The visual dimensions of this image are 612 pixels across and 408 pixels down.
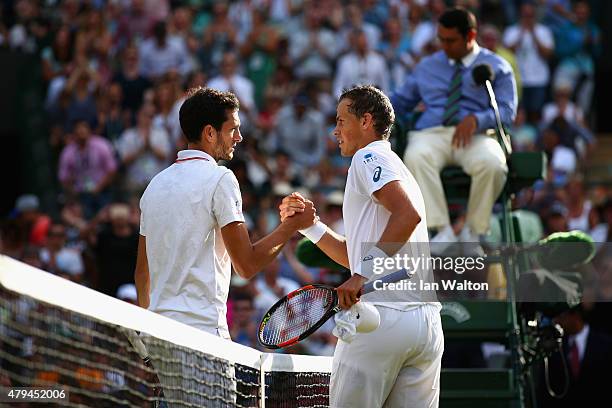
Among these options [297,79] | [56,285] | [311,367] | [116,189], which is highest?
[297,79]

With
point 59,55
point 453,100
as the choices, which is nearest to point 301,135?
point 59,55

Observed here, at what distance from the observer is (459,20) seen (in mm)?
8867

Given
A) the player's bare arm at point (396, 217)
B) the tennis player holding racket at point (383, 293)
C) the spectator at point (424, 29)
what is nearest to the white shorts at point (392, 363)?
the tennis player holding racket at point (383, 293)

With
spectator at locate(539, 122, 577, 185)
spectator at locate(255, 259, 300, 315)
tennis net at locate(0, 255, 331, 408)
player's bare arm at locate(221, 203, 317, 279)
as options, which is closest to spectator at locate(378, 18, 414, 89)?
spectator at locate(539, 122, 577, 185)

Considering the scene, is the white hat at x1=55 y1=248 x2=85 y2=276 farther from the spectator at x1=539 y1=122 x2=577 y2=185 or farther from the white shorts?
the white shorts

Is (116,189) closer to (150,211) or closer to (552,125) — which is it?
(552,125)

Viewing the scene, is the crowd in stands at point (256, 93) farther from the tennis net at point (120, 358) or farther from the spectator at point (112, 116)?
the tennis net at point (120, 358)

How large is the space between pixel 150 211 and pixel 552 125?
31.6 ft

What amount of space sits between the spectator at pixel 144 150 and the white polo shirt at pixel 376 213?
31.0ft

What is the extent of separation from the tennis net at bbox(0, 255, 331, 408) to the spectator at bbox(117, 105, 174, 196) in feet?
28.2

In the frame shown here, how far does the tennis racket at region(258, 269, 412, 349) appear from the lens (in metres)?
5.33

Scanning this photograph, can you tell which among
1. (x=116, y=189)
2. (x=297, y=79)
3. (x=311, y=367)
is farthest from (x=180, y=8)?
(x=311, y=367)

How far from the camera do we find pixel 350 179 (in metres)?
5.69

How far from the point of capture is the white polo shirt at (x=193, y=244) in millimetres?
5602
